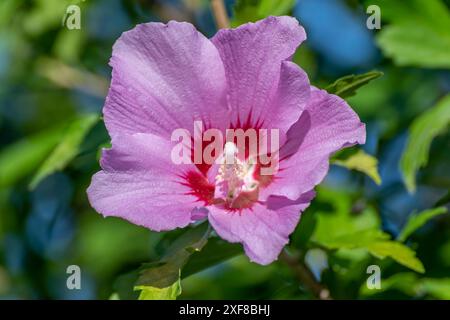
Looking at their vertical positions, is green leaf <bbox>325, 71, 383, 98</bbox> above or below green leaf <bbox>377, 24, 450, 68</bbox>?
above

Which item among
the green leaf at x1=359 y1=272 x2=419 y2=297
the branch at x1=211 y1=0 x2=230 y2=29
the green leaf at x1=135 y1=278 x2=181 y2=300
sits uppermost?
the branch at x1=211 y1=0 x2=230 y2=29

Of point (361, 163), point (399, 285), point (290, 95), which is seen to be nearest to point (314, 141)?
point (290, 95)

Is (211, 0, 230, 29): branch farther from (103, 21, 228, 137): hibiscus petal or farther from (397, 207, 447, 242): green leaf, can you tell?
(397, 207, 447, 242): green leaf

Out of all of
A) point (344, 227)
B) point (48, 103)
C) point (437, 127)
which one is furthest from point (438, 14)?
point (48, 103)

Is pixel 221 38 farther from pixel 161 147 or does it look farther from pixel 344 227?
pixel 344 227

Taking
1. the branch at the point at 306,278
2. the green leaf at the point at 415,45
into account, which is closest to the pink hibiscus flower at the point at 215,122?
the branch at the point at 306,278

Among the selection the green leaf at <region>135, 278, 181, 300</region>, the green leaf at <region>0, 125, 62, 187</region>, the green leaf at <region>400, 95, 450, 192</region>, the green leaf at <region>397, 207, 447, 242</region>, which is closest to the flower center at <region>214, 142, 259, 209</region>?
the green leaf at <region>135, 278, 181, 300</region>

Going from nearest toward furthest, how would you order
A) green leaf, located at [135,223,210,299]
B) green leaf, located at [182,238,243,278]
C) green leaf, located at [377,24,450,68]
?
green leaf, located at [135,223,210,299], green leaf, located at [182,238,243,278], green leaf, located at [377,24,450,68]
